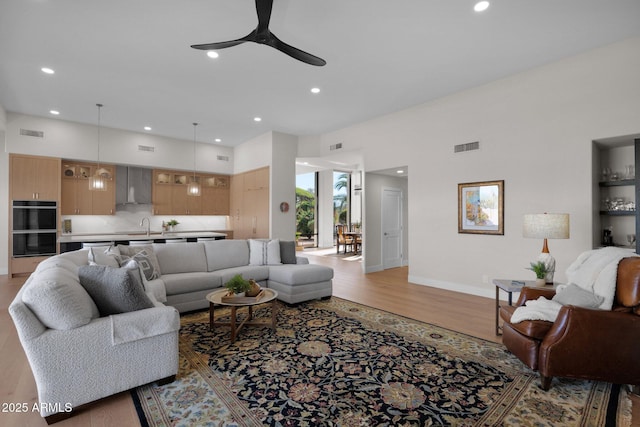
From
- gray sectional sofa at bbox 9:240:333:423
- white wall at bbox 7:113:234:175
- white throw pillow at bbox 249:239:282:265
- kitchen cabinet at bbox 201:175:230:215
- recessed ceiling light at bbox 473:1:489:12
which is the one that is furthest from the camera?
kitchen cabinet at bbox 201:175:230:215

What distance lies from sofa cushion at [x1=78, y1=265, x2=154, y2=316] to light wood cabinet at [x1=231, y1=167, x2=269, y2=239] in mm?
5278

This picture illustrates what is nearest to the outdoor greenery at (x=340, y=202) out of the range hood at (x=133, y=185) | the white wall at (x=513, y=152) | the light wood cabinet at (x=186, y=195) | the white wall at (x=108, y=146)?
the light wood cabinet at (x=186, y=195)

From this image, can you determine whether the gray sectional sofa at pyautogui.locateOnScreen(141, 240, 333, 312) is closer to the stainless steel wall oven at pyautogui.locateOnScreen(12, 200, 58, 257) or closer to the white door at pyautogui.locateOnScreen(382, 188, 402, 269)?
the white door at pyautogui.locateOnScreen(382, 188, 402, 269)

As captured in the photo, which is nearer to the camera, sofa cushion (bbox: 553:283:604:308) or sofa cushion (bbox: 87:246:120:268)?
sofa cushion (bbox: 553:283:604:308)

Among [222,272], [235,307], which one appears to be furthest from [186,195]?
[235,307]

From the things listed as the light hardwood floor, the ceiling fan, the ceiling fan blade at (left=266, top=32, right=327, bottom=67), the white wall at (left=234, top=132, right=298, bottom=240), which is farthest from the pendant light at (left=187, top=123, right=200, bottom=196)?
the ceiling fan blade at (left=266, top=32, right=327, bottom=67)

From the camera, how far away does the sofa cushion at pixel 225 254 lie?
483 cm

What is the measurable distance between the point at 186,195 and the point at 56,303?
6.99 m

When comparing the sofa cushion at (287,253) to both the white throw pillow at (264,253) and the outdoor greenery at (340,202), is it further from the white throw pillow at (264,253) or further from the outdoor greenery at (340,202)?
the outdoor greenery at (340,202)

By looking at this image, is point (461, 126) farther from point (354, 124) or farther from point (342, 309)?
point (342, 309)

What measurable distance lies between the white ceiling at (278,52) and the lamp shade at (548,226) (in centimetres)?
212

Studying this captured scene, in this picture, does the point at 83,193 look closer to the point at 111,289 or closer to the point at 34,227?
the point at 34,227

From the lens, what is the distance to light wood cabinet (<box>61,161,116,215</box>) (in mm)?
6859

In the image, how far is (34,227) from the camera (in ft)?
Answer: 20.7
